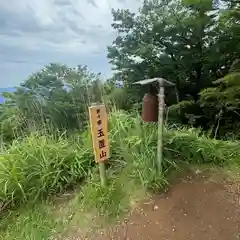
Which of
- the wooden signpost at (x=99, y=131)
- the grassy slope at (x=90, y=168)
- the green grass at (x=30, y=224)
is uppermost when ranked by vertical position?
the wooden signpost at (x=99, y=131)

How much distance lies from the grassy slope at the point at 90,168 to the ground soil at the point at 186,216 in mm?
124

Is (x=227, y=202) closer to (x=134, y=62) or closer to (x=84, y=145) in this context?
(x=84, y=145)

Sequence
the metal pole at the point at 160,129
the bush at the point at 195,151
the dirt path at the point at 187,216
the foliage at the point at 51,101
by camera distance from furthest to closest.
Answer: the foliage at the point at 51,101 → the bush at the point at 195,151 → the metal pole at the point at 160,129 → the dirt path at the point at 187,216

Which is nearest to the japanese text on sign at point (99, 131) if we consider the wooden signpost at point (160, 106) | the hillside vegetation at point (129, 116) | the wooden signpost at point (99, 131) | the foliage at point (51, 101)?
the wooden signpost at point (99, 131)

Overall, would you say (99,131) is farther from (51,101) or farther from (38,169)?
(51,101)

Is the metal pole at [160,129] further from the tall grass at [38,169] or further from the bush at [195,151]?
the tall grass at [38,169]

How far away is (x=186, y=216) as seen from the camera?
2.26 meters

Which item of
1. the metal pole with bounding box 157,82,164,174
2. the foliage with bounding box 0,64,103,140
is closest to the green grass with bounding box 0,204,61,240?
the metal pole with bounding box 157,82,164,174

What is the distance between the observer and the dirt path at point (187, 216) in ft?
6.99

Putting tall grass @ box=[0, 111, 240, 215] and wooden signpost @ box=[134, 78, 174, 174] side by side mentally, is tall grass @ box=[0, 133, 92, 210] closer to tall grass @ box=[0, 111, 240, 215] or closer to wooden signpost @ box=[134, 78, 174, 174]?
tall grass @ box=[0, 111, 240, 215]

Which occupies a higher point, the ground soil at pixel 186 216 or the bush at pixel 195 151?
the bush at pixel 195 151

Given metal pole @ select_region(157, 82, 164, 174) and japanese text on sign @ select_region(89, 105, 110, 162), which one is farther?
metal pole @ select_region(157, 82, 164, 174)

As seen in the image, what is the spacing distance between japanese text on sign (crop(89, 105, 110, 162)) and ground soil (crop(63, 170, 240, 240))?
0.50 m

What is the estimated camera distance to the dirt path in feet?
6.99
